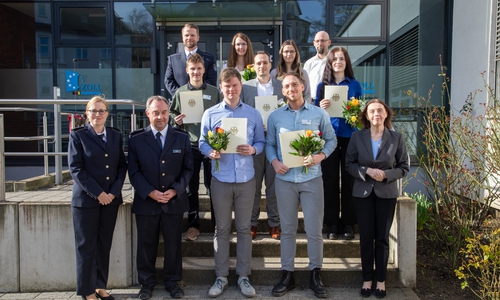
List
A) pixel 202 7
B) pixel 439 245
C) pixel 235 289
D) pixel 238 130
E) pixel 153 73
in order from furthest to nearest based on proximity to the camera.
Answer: pixel 153 73, pixel 202 7, pixel 439 245, pixel 235 289, pixel 238 130

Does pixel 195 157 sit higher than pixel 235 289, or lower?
higher

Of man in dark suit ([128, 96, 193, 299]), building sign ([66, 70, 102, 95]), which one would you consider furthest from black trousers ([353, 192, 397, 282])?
building sign ([66, 70, 102, 95])

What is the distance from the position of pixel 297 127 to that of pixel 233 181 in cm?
85

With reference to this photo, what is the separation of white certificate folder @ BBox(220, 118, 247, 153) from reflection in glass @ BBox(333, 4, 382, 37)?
18.6ft

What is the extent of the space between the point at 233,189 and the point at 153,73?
18.5 ft

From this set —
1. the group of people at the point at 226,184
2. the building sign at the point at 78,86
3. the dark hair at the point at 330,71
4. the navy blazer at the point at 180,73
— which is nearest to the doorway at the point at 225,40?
the building sign at the point at 78,86

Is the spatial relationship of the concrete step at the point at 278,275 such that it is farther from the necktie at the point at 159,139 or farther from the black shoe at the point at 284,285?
the necktie at the point at 159,139

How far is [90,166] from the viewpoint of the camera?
13.4ft

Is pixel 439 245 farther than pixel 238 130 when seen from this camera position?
Yes

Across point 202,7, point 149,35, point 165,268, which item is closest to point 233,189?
point 165,268

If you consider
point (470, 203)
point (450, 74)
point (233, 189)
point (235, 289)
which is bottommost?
point (235, 289)

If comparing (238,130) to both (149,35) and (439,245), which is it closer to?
(439,245)

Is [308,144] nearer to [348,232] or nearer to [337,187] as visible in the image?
[337,187]

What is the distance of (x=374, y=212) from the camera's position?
14.5ft
